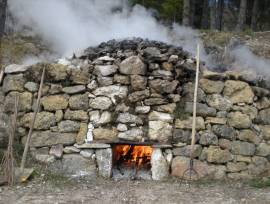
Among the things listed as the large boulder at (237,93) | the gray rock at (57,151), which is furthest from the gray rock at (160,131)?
the gray rock at (57,151)

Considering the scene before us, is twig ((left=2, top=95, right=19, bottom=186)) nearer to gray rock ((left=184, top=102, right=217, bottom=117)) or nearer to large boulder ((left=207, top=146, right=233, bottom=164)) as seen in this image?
gray rock ((left=184, top=102, right=217, bottom=117))

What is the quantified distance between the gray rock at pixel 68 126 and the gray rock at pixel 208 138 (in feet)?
7.17

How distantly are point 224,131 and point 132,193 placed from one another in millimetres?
2114

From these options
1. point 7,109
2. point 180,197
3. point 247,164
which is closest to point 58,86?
point 7,109

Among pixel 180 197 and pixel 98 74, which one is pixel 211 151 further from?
pixel 98 74

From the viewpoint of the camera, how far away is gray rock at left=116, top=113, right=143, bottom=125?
8.31 metres

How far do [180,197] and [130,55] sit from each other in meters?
2.75

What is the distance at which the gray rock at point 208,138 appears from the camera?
27.3 feet

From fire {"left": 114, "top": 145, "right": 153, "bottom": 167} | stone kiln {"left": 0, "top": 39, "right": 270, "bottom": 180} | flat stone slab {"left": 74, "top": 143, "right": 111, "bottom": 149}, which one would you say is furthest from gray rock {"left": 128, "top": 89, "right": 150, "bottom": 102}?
fire {"left": 114, "top": 145, "right": 153, "bottom": 167}

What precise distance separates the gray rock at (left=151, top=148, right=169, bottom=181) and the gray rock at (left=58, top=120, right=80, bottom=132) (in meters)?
1.44

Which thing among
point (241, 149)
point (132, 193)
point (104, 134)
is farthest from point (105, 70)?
point (241, 149)

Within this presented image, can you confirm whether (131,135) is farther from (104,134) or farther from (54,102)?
(54,102)

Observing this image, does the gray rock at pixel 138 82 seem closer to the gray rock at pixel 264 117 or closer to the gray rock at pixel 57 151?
the gray rock at pixel 57 151

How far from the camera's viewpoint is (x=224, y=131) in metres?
8.38
